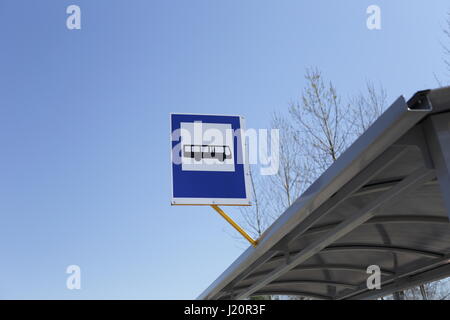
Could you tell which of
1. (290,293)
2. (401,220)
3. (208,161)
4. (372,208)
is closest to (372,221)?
(401,220)

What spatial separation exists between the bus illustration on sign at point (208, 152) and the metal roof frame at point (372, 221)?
116 cm

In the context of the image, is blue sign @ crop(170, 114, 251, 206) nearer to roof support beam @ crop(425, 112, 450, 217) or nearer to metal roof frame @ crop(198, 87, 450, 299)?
metal roof frame @ crop(198, 87, 450, 299)

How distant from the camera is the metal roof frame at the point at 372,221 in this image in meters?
3.02

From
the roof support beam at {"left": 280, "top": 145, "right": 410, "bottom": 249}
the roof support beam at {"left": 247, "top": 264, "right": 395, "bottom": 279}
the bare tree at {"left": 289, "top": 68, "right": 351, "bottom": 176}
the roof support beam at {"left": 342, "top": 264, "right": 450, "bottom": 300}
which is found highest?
the bare tree at {"left": 289, "top": 68, "right": 351, "bottom": 176}

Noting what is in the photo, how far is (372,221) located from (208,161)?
209 centimetres

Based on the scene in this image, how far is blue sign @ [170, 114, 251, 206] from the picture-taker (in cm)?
561

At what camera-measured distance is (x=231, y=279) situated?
6.62m

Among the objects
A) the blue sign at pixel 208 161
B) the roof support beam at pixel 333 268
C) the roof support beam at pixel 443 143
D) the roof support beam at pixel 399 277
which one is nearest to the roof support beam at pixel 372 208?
the roof support beam at pixel 443 143

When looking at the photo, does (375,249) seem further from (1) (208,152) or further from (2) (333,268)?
(1) (208,152)

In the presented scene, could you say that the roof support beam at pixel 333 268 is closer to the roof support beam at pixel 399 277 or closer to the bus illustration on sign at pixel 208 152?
the roof support beam at pixel 399 277

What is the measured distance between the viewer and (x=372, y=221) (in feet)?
19.0

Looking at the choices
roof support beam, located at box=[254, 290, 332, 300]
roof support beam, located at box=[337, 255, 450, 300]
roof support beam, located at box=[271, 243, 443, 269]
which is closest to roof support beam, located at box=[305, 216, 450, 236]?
roof support beam, located at box=[271, 243, 443, 269]
